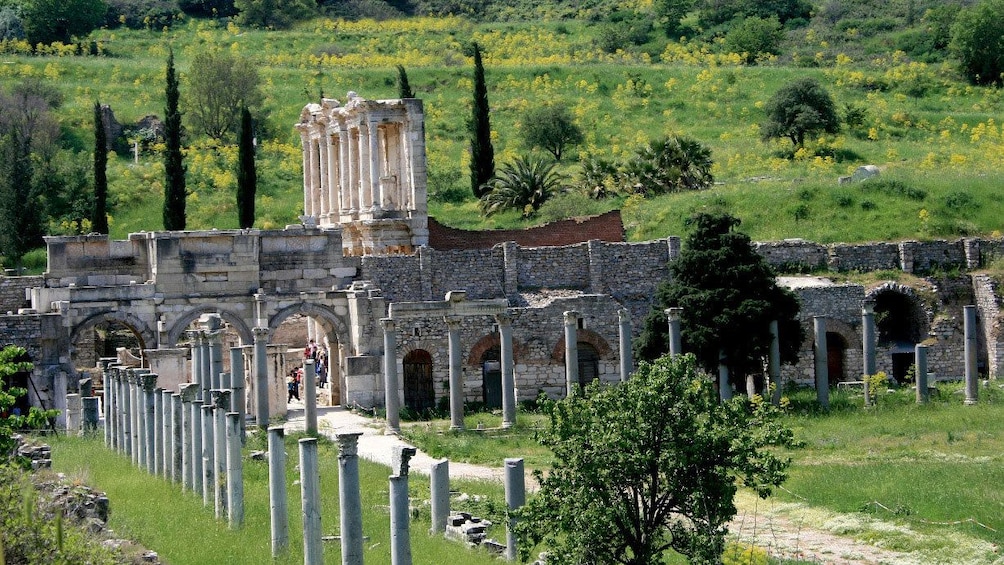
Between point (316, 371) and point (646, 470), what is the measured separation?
29.8m

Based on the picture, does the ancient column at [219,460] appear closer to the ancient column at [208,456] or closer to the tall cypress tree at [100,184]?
the ancient column at [208,456]

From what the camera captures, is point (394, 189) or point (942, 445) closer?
point (942, 445)

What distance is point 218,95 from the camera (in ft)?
244

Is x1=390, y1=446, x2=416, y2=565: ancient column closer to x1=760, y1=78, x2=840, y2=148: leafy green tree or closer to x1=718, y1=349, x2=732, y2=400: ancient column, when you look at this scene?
x1=718, y1=349, x2=732, y2=400: ancient column

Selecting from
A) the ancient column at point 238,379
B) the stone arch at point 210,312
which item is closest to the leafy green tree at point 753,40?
the stone arch at point 210,312

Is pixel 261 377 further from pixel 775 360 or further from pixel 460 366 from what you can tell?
pixel 775 360

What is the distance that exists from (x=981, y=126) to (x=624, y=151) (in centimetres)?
1532

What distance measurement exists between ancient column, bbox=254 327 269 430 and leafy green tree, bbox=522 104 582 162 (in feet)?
97.1

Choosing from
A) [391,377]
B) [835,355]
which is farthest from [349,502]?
[835,355]

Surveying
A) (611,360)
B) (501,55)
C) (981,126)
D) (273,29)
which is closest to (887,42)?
(501,55)

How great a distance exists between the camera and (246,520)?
82.4ft

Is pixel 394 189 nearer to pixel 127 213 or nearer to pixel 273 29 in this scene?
pixel 127 213

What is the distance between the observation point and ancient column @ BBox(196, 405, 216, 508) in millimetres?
26516

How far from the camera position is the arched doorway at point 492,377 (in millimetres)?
45375
